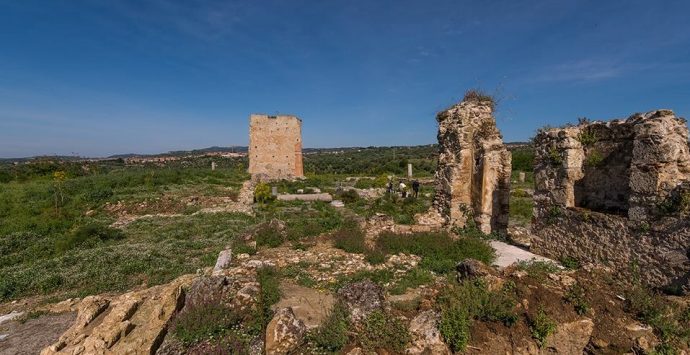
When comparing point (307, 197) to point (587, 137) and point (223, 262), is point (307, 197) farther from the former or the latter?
point (587, 137)

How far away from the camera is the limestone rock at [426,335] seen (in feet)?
16.9

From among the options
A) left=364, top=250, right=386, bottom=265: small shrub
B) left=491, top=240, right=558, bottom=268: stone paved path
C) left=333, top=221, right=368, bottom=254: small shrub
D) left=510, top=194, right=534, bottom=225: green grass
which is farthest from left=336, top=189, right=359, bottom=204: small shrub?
left=364, top=250, right=386, bottom=265: small shrub

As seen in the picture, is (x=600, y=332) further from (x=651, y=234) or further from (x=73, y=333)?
(x=73, y=333)

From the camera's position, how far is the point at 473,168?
1137 centimetres

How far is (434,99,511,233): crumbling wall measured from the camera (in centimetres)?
1076

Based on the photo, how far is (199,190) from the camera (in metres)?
24.7

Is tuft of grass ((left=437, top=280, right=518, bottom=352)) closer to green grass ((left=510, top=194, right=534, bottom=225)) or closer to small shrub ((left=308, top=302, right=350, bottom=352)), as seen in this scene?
small shrub ((left=308, top=302, right=350, bottom=352))

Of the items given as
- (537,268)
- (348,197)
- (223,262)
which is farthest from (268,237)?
(348,197)

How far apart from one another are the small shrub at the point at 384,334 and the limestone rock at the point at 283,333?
935 millimetres

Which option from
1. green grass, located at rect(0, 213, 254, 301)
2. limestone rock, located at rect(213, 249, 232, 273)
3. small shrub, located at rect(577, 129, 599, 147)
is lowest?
green grass, located at rect(0, 213, 254, 301)

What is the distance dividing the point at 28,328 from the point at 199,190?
718 inches

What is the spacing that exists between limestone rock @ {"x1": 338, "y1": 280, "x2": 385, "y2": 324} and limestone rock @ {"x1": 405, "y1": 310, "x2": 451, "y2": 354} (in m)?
0.66

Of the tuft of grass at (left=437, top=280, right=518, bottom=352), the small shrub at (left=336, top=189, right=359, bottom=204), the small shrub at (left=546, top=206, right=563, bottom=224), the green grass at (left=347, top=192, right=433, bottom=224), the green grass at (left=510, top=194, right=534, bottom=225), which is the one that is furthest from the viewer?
the small shrub at (left=336, top=189, right=359, bottom=204)

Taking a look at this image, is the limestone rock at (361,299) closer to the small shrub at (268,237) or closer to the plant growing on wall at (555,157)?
the small shrub at (268,237)
